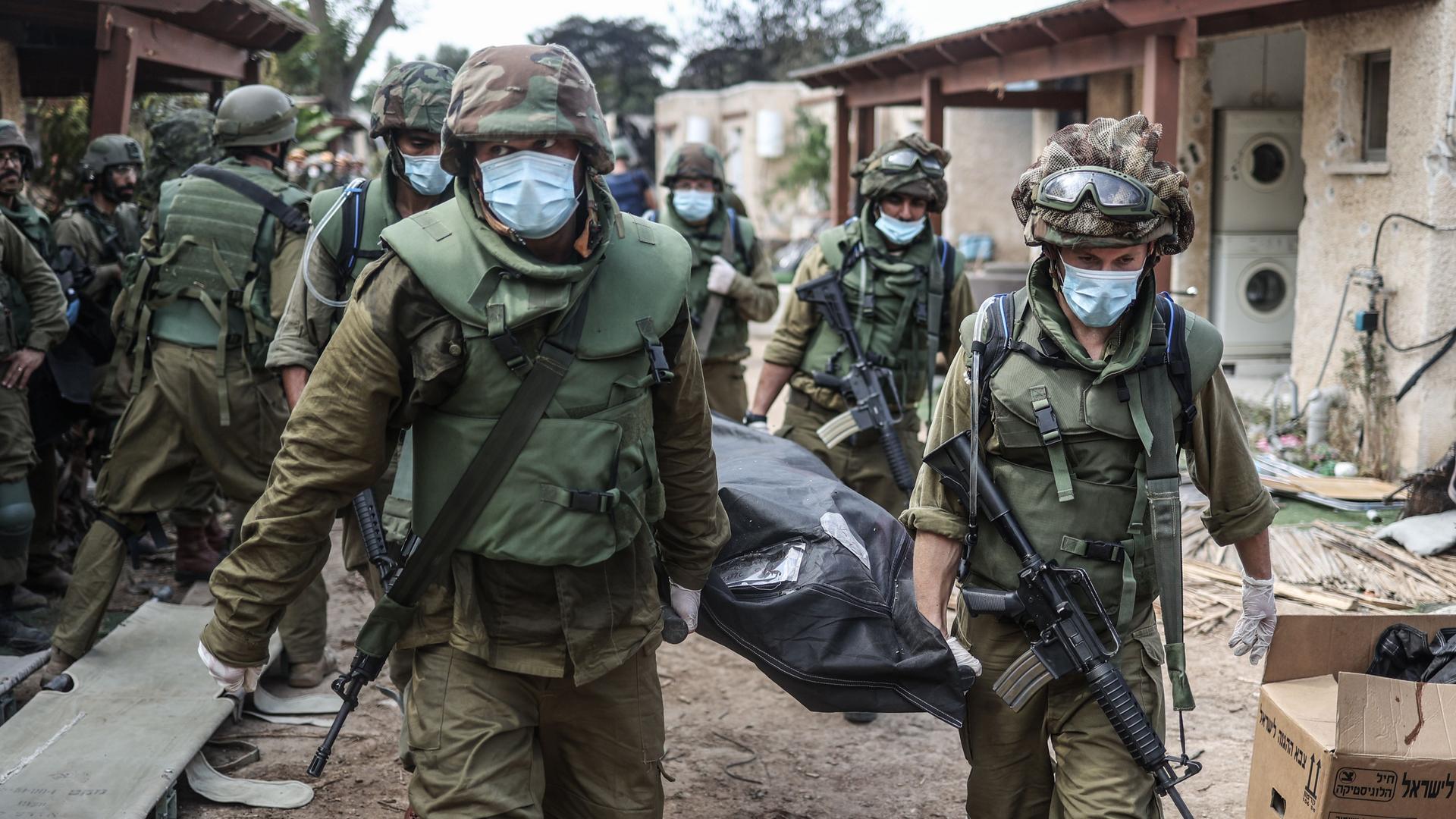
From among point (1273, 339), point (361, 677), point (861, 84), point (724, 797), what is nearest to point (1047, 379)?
point (361, 677)

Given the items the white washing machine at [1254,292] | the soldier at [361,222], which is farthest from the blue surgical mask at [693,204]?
the white washing machine at [1254,292]

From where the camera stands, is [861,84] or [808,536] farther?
[861,84]

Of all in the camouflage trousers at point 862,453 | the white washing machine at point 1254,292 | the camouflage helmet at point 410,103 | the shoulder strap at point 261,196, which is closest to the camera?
the camouflage helmet at point 410,103

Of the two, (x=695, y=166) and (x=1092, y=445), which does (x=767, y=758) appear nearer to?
(x=1092, y=445)

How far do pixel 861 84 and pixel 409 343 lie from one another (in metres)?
14.2

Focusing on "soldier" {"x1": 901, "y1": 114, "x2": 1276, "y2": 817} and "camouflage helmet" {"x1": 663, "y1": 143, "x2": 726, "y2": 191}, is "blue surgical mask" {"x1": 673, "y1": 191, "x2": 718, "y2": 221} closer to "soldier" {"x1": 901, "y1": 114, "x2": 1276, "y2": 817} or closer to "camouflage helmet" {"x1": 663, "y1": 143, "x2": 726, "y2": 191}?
"camouflage helmet" {"x1": 663, "y1": 143, "x2": 726, "y2": 191}

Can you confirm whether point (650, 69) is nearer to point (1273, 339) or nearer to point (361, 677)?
point (1273, 339)

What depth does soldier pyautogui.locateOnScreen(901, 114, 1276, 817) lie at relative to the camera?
2.90m

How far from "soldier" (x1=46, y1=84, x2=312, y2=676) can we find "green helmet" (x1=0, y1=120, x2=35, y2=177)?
95cm

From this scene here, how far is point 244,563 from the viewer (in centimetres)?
263

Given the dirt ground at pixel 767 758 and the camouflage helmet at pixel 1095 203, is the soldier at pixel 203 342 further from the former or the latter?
the camouflage helmet at pixel 1095 203

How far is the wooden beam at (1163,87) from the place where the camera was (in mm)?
9156

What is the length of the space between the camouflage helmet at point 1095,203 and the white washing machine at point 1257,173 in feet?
29.6

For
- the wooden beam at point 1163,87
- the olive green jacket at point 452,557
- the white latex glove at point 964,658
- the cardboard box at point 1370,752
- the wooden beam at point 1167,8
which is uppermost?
the wooden beam at point 1167,8
